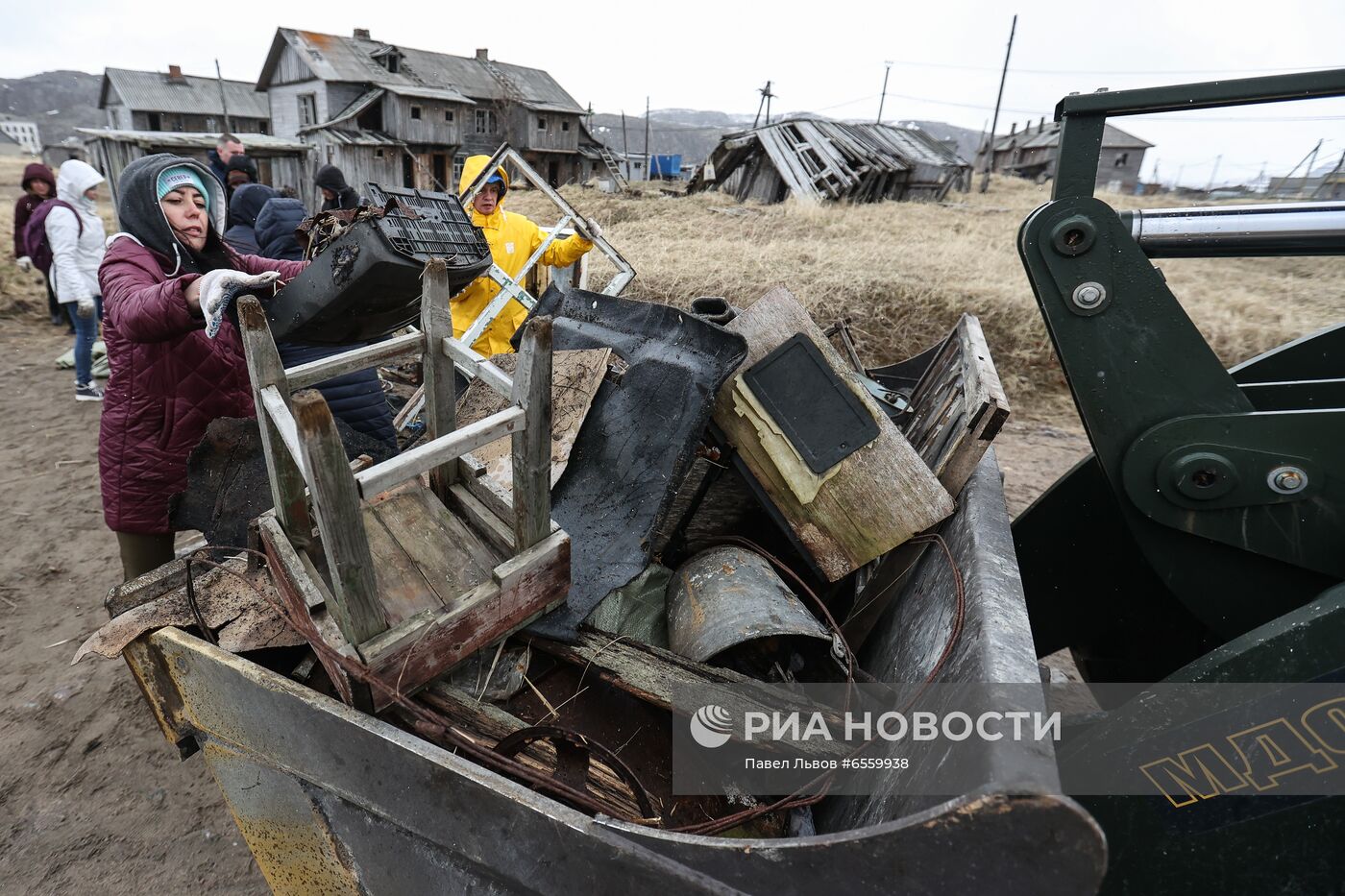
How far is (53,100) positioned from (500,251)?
12180cm

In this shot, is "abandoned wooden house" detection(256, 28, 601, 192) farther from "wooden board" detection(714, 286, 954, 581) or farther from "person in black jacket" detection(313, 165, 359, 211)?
"wooden board" detection(714, 286, 954, 581)

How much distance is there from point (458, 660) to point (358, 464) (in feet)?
2.63

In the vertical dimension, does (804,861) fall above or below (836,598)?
above

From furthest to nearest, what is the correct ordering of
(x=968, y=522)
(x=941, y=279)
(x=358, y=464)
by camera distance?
1. (x=941, y=279)
2. (x=358, y=464)
3. (x=968, y=522)

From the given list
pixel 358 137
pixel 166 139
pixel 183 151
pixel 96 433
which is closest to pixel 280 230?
pixel 96 433

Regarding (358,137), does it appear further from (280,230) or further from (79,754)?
(79,754)

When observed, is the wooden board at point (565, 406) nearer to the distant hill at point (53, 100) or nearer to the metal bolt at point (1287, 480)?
the metal bolt at point (1287, 480)

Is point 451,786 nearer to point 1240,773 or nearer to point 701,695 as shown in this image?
point 701,695

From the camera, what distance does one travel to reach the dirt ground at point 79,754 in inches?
87.0

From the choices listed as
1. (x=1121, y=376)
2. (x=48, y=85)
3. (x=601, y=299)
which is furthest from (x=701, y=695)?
(x=48, y=85)

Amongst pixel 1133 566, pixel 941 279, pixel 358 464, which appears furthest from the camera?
pixel 941 279

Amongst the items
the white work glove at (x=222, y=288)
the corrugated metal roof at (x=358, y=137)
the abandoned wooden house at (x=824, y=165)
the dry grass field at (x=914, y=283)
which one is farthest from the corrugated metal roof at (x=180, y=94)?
the white work glove at (x=222, y=288)

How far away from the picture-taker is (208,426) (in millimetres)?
2223

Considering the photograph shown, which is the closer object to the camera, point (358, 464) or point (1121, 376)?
point (1121, 376)
